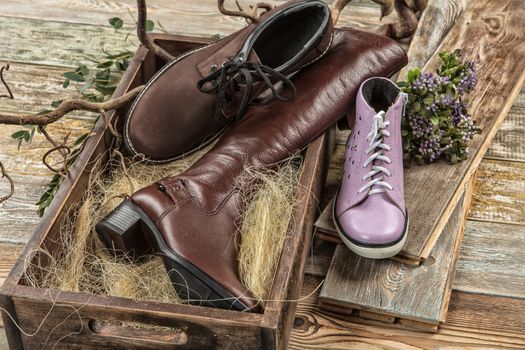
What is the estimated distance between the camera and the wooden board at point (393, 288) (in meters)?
1.41

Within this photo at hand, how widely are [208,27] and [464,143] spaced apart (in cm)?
96

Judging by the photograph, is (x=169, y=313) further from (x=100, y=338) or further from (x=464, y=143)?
(x=464, y=143)

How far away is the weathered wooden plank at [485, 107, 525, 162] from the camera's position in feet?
6.09

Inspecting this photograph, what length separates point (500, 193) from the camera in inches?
68.8

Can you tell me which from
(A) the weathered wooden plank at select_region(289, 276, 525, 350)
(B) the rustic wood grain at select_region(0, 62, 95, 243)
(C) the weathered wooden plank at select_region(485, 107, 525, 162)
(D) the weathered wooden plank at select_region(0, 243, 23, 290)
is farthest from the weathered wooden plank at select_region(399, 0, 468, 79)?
(D) the weathered wooden plank at select_region(0, 243, 23, 290)

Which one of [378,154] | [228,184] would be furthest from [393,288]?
[228,184]

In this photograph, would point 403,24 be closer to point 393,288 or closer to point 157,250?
point 393,288

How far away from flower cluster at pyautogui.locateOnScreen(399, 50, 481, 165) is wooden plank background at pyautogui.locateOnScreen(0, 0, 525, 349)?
0.16 m

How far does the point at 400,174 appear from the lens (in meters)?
1.53

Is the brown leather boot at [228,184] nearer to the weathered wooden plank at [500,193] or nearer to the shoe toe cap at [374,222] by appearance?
the shoe toe cap at [374,222]

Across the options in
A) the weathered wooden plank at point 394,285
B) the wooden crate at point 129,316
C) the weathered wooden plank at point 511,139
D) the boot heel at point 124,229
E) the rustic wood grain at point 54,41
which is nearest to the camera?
the wooden crate at point 129,316

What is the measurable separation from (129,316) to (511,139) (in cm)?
112

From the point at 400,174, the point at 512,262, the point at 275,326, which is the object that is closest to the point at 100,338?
the point at 275,326

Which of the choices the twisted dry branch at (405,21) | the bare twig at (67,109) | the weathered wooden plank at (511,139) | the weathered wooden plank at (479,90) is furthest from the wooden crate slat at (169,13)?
the bare twig at (67,109)
